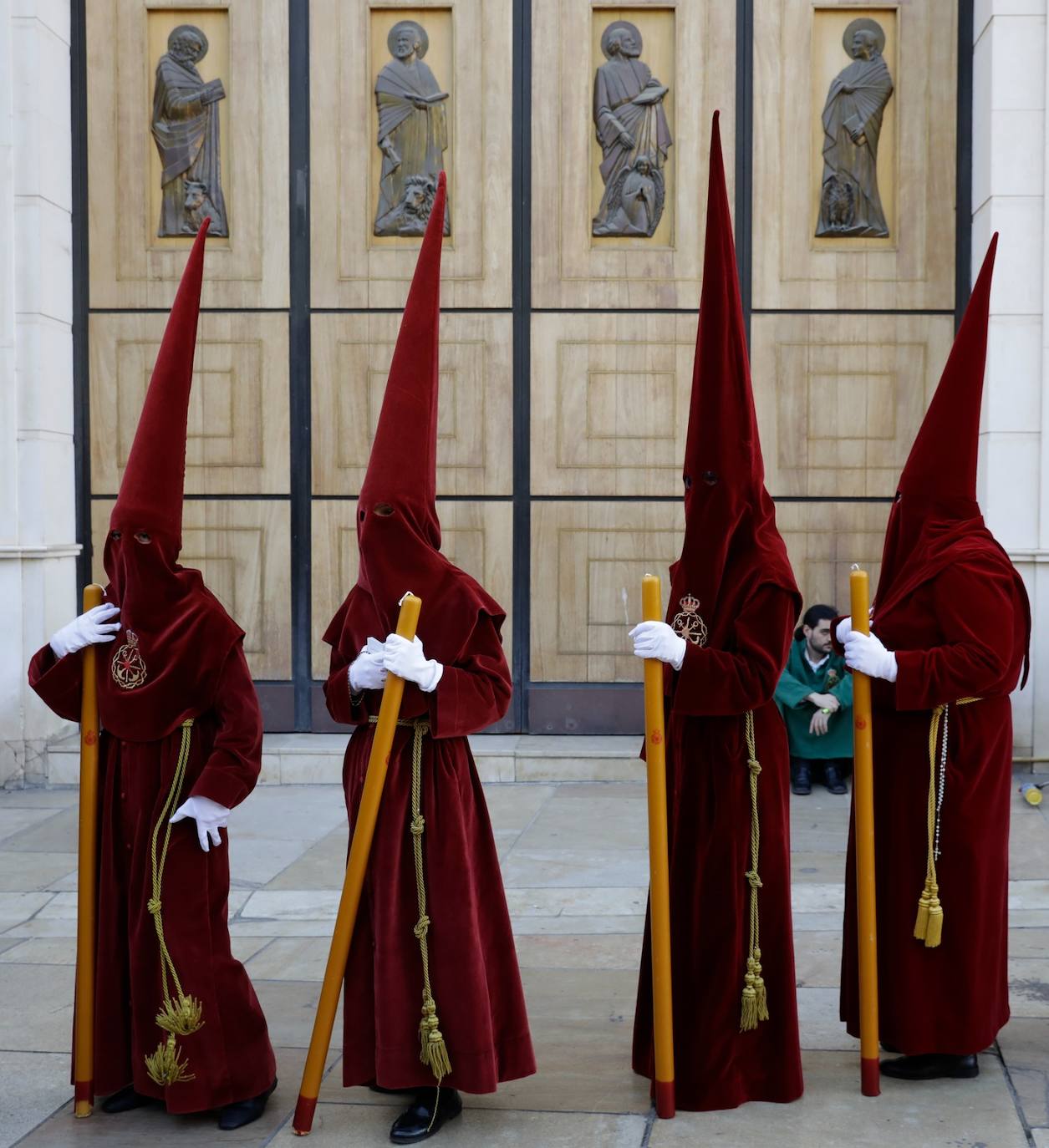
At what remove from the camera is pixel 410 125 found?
8578 mm

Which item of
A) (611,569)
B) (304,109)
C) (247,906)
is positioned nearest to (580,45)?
(304,109)

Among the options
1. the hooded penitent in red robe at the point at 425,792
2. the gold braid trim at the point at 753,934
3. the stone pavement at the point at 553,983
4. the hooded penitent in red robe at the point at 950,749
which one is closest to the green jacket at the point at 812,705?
the stone pavement at the point at 553,983

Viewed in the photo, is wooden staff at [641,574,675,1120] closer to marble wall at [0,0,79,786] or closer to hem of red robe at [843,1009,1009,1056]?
hem of red robe at [843,1009,1009,1056]

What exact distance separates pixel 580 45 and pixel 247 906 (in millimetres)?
5446

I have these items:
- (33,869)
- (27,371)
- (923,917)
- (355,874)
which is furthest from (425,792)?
(27,371)

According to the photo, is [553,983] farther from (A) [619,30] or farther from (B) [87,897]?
(A) [619,30]

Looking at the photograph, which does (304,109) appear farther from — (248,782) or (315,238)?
(248,782)

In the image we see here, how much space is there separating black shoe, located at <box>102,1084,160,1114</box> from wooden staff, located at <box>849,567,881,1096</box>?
205 cm

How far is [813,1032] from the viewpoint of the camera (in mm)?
4566

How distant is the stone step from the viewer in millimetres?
8336

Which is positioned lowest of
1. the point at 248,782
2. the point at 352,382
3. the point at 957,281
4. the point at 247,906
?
the point at 247,906

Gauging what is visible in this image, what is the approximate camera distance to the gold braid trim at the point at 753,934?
12.8ft

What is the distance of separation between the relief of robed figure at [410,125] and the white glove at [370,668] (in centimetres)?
523

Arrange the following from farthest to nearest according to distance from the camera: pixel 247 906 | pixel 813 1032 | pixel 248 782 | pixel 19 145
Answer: pixel 19 145 < pixel 247 906 < pixel 813 1032 < pixel 248 782
